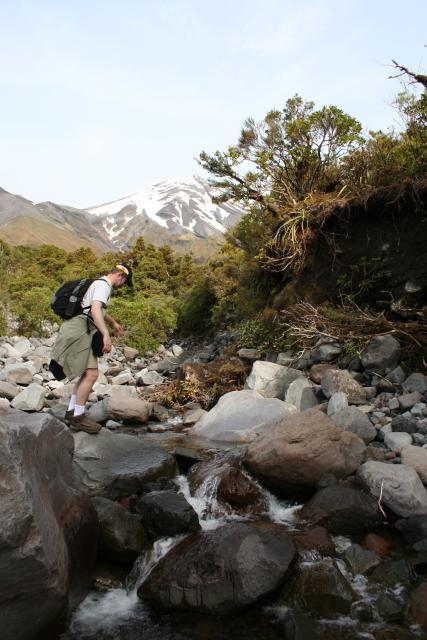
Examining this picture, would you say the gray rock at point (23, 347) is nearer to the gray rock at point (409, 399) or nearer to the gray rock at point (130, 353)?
the gray rock at point (130, 353)

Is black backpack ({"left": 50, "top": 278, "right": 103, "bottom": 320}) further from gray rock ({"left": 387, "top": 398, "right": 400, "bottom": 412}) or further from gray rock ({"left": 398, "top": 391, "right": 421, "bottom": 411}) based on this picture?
gray rock ({"left": 398, "top": 391, "right": 421, "bottom": 411})

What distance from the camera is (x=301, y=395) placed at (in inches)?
363

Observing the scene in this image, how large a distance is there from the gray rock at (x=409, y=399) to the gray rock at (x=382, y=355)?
1.06 meters

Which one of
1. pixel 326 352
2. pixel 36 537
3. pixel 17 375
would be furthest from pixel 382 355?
pixel 17 375

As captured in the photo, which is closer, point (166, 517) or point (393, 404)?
point (166, 517)

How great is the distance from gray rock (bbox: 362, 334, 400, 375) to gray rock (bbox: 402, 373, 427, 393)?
60 cm

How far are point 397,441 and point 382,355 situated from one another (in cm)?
259

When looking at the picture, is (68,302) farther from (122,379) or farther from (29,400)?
(122,379)

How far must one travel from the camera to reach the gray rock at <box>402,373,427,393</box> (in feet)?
26.3

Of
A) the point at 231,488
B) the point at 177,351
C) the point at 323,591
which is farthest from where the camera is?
the point at 177,351

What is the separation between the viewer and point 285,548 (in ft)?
14.3

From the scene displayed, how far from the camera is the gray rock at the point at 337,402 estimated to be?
7909 mm

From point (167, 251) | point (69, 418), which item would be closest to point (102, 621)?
point (69, 418)

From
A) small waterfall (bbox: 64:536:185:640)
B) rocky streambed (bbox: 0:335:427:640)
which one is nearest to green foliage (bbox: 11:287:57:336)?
rocky streambed (bbox: 0:335:427:640)
